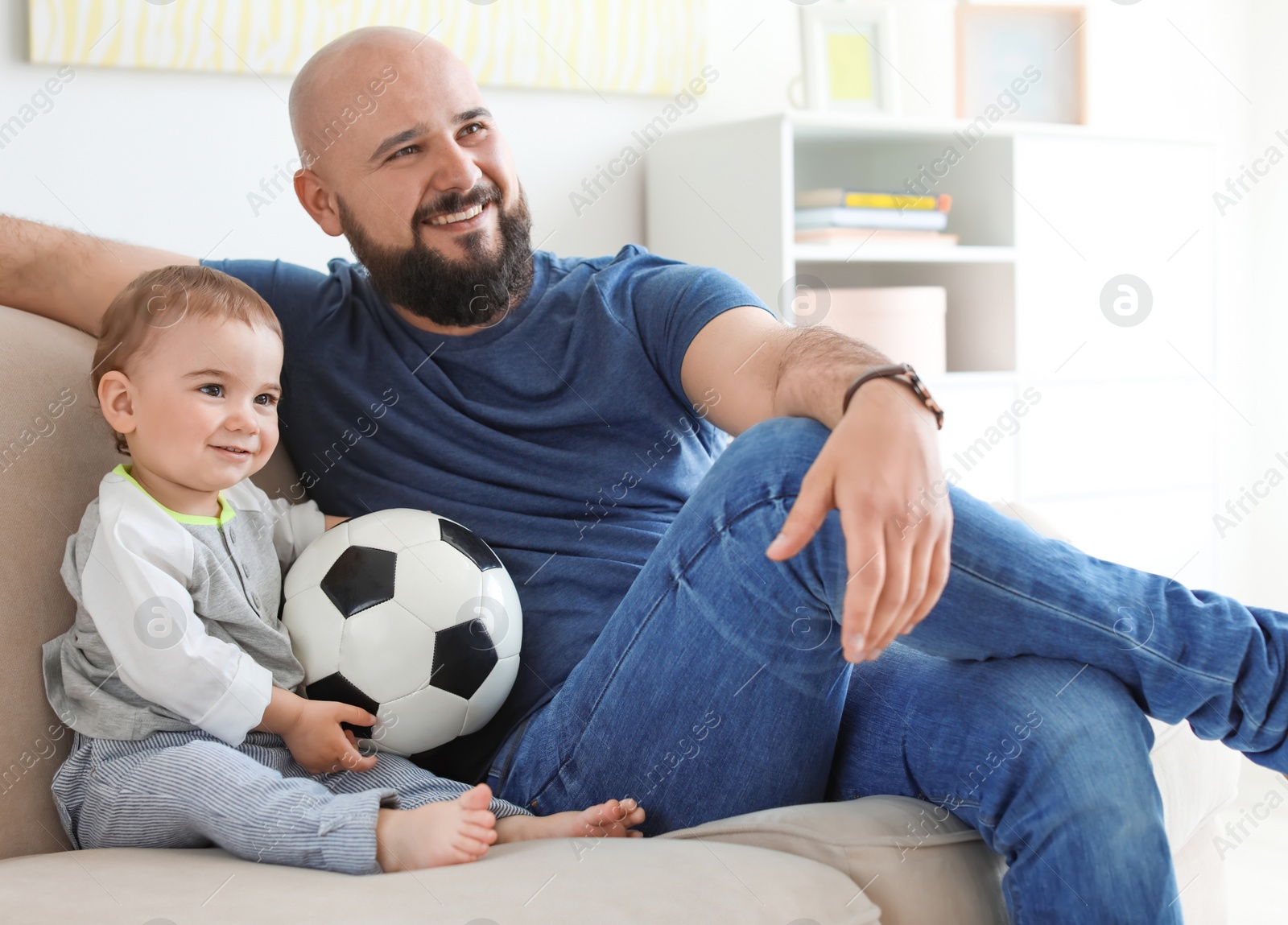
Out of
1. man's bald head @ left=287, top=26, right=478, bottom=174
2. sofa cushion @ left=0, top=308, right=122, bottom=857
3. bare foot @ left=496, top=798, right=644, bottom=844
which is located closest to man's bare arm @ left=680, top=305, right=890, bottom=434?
bare foot @ left=496, top=798, right=644, bottom=844

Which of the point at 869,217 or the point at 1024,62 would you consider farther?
the point at 1024,62

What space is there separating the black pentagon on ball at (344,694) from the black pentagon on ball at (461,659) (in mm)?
68

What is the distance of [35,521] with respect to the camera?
3.51 feet

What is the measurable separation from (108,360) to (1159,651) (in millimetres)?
989

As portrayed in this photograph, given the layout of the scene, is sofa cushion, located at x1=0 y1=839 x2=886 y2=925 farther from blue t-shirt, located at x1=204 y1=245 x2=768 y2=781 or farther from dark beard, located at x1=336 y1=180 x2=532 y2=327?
dark beard, located at x1=336 y1=180 x2=532 y2=327

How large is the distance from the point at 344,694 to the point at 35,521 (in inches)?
13.2

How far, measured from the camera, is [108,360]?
1105mm

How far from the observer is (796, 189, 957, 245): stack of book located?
2262 millimetres

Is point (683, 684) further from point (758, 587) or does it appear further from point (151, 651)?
point (151, 651)

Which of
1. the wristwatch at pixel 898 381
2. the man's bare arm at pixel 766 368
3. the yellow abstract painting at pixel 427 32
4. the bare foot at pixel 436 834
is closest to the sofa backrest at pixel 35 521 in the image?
the bare foot at pixel 436 834

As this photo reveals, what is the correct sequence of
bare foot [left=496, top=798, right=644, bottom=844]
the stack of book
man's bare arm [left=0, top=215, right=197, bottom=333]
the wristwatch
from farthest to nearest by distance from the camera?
the stack of book → man's bare arm [left=0, top=215, right=197, bottom=333] → bare foot [left=496, top=798, right=644, bottom=844] → the wristwatch

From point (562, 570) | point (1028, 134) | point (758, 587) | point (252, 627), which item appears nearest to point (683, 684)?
point (758, 587)

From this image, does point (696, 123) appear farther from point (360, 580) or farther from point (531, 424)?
point (360, 580)

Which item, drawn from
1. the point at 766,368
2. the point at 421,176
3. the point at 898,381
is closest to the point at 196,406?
the point at 421,176
